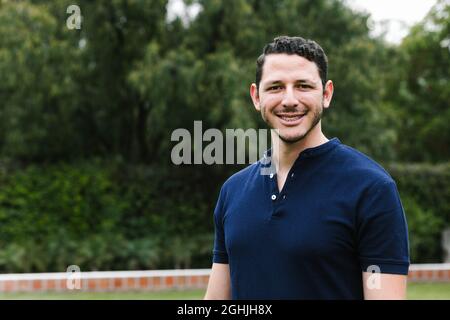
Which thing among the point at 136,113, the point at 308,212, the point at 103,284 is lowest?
the point at 103,284

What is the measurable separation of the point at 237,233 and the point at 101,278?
7.42 meters

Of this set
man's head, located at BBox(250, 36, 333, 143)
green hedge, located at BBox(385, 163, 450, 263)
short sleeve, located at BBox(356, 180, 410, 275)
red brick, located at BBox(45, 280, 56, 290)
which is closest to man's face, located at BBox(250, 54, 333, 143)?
man's head, located at BBox(250, 36, 333, 143)

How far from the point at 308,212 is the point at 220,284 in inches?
20.1

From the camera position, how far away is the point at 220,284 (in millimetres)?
2301

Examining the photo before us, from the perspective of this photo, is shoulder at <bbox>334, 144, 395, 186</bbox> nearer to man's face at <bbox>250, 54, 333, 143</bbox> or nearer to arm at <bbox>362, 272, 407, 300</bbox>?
man's face at <bbox>250, 54, 333, 143</bbox>

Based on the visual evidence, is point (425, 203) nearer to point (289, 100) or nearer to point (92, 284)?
point (92, 284)

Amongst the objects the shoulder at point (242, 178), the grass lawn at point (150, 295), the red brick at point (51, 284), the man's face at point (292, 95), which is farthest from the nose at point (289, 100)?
the red brick at point (51, 284)

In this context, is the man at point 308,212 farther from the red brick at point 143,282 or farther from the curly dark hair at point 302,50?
the red brick at point 143,282

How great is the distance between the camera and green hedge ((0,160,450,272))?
11.0 m

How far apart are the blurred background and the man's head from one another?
27.2ft

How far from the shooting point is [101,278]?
9.16 meters

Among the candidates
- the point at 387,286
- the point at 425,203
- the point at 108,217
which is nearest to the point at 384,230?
the point at 387,286

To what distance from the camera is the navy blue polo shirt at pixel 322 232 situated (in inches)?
74.0
